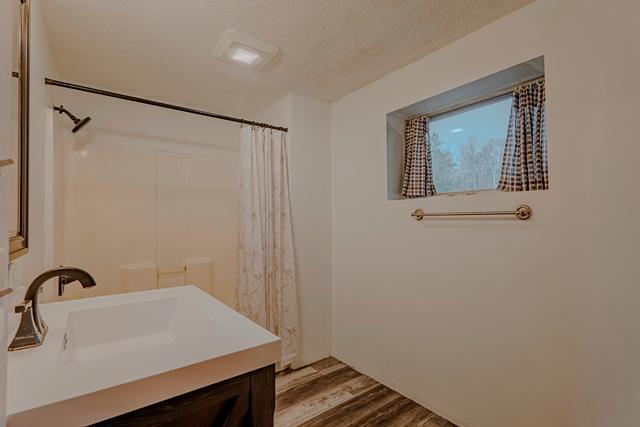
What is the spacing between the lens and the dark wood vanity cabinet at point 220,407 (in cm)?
68

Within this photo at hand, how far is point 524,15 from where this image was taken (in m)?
1.42

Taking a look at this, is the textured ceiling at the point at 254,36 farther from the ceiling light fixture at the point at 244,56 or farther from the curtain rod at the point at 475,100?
the curtain rod at the point at 475,100

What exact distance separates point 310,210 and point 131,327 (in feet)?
4.84

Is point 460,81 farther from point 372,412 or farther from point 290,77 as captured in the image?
point 372,412

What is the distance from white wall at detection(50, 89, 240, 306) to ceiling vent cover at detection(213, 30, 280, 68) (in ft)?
3.47

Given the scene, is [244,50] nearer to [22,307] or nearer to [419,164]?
[419,164]

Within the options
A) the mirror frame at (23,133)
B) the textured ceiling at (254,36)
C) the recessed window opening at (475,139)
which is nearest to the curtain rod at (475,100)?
the recessed window opening at (475,139)

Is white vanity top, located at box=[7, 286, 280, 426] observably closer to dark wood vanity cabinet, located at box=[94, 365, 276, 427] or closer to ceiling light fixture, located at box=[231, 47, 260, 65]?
dark wood vanity cabinet, located at box=[94, 365, 276, 427]

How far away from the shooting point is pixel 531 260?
1.39 m

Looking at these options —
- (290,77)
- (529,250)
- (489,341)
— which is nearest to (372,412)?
(489,341)

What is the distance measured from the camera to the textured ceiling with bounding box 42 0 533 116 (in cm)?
143

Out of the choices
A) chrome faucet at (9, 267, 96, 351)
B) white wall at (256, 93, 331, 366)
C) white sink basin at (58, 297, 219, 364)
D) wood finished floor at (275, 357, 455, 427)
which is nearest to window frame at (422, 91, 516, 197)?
white wall at (256, 93, 331, 366)

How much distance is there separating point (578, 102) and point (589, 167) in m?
0.28

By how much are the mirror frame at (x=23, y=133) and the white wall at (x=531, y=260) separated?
182 cm
